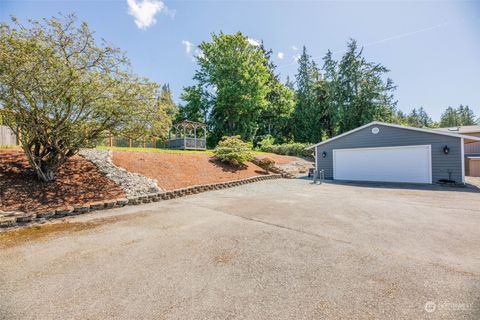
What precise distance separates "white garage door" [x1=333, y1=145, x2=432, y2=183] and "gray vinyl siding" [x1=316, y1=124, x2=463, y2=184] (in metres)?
0.24

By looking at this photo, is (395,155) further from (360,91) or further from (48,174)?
(360,91)

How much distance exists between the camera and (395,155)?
1199cm

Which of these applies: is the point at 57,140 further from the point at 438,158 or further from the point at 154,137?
the point at 438,158

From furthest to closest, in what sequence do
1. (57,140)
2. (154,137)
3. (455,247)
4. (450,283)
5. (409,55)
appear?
(409,55) < (154,137) < (57,140) < (455,247) < (450,283)

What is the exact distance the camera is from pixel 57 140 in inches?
257

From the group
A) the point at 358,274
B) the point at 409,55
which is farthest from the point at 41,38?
the point at 409,55

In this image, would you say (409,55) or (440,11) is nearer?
(440,11)

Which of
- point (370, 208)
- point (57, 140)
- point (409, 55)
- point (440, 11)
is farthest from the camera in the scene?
point (409, 55)

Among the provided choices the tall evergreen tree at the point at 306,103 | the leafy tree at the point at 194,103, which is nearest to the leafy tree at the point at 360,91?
the tall evergreen tree at the point at 306,103

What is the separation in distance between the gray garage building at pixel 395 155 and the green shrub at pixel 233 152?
5.71 m

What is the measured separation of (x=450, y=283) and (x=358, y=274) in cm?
97

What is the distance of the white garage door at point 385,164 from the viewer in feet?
37.0

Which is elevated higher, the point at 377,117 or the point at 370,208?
the point at 377,117

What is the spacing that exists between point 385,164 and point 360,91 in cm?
1863
